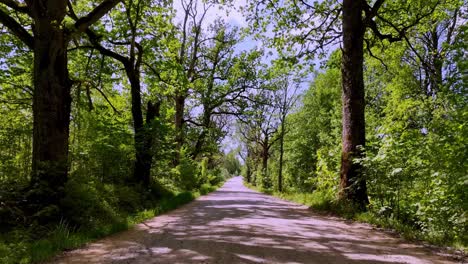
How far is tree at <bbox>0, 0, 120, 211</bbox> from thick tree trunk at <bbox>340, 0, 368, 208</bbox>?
7.68 metres

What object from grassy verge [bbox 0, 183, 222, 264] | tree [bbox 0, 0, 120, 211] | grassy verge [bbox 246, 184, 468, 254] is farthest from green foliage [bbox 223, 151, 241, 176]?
grassy verge [bbox 0, 183, 222, 264]

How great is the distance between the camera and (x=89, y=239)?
23.5ft

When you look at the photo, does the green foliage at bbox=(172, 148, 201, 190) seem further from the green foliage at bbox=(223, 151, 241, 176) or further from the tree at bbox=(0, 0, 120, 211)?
the green foliage at bbox=(223, 151, 241, 176)

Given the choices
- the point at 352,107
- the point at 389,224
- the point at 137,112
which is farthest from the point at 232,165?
the point at 389,224

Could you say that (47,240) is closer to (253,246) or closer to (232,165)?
(253,246)

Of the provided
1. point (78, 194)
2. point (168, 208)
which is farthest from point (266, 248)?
point (168, 208)

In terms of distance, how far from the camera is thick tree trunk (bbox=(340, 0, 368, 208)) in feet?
34.4

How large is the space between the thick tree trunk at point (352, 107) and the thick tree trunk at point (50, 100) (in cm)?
767

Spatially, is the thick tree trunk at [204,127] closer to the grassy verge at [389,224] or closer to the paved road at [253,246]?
the grassy verge at [389,224]

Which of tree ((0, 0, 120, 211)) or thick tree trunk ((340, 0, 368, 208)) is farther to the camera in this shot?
thick tree trunk ((340, 0, 368, 208))

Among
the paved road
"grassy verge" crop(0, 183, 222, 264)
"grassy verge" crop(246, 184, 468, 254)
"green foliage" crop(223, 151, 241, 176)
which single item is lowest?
"grassy verge" crop(0, 183, 222, 264)

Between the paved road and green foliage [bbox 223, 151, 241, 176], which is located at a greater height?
green foliage [bbox 223, 151, 241, 176]

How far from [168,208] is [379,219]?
24.2ft

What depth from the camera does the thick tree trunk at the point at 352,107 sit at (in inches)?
413
